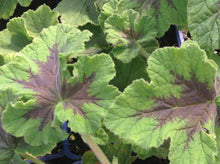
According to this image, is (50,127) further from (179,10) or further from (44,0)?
(44,0)

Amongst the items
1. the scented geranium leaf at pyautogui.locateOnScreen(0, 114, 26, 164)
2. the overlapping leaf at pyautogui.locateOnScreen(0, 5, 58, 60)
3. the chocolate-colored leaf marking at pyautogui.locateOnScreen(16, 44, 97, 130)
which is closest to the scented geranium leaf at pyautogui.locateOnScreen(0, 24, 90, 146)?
the chocolate-colored leaf marking at pyautogui.locateOnScreen(16, 44, 97, 130)

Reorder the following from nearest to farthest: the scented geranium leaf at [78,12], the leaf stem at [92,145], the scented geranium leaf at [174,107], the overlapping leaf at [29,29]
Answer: the scented geranium leaf at [174,107] < the leaf stem at [92,145] < the overlapping leaf at [29,29] < the scented geranium leaf at [78,12]

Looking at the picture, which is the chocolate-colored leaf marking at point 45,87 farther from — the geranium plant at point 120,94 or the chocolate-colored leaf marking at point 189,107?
the chocolate-colored leaf marking at point 189,107

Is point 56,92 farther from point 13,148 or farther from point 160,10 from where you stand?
point 160,10

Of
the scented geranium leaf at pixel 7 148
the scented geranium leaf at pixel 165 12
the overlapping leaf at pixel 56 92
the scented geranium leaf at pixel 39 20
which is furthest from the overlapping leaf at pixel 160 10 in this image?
the scented geranium leaf at pixel 7 148

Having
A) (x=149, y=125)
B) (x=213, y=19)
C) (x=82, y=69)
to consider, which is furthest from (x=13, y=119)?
(x=213, y=19)

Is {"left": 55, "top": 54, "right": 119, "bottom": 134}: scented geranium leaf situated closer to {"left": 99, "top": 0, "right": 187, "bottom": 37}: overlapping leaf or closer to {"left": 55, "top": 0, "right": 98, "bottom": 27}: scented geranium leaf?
{"left": 99, "top": 0, "right": 187, "bottom": 37}: overlapping leaf

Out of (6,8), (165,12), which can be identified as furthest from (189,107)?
(6,8)
